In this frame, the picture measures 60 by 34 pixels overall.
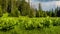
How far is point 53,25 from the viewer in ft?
29.6

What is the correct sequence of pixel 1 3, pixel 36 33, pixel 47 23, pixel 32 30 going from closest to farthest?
pixel 36 33 < pixel 32 30 < pixel 47 23 < pixel 1 3

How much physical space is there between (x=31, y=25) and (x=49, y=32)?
99 centimetres

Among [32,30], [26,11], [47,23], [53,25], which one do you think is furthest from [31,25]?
[26,11]

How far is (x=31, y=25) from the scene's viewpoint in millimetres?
8008

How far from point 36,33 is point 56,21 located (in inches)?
93.4

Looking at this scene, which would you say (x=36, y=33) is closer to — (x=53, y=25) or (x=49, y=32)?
(x=49, y=32)

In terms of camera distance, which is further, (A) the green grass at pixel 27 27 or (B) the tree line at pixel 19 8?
(B) the tree line at pixel 19 8

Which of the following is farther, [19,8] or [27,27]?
[19,8]

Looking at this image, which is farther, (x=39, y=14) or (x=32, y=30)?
(x=39, y=14)

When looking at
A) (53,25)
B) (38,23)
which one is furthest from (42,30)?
(53,25)

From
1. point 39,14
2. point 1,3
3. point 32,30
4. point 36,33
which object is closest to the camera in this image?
point 36,33

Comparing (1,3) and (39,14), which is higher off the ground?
(1,3)

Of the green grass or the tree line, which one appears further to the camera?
the tree line

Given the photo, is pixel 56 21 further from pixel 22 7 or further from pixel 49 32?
pixel 22 7
